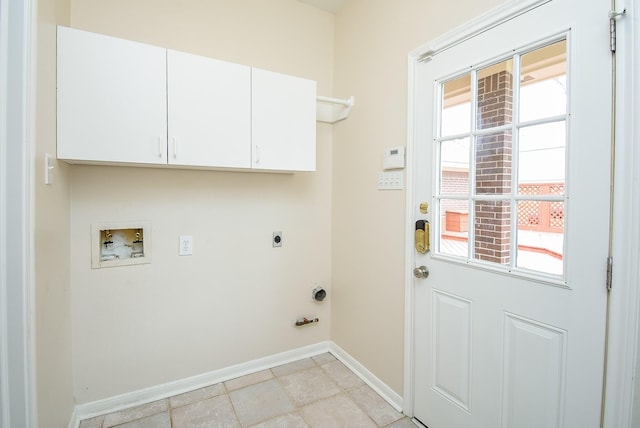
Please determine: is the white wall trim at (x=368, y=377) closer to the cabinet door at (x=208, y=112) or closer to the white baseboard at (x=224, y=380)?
the white baseboard at (x=224, y=380)

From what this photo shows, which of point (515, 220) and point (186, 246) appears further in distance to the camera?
point (186, 246)

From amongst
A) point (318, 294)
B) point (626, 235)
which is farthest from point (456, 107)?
point (318, 294)

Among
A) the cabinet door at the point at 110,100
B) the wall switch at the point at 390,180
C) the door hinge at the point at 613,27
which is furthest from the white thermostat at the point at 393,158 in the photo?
the cabinet door at the point at 110,100

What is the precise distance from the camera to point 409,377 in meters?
1.90

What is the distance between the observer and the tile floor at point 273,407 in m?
1.85

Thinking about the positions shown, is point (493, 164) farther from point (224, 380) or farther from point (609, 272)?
point (224, 380)

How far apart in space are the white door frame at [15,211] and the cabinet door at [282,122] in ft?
3.48

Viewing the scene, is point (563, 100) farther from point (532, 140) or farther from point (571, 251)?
point (571, 251)

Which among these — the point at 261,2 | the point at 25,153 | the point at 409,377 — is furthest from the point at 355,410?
the point at 261,2

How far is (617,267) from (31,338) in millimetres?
2118

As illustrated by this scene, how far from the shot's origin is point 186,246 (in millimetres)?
2117

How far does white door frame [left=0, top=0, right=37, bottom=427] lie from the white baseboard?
34.1 inches

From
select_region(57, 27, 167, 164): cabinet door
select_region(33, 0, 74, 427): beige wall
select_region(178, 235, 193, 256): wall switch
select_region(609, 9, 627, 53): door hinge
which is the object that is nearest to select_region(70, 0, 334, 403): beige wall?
select_region(178, 235, 193, 256): wall switch

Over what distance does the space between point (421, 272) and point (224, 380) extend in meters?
1.61
